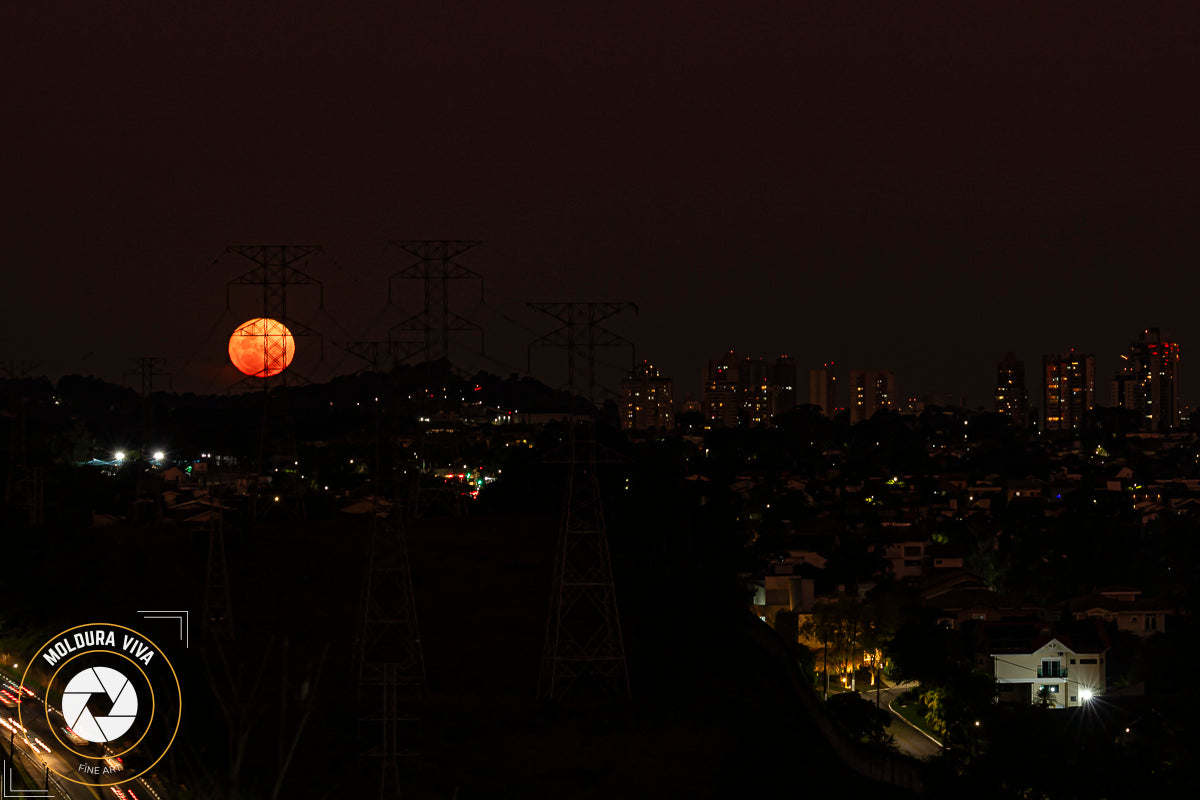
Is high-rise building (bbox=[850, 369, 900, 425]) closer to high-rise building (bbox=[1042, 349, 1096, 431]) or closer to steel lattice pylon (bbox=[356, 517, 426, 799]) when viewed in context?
high-rise building (bbox=[1042, 349, 1096, 431])

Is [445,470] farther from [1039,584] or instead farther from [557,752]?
[557,752]

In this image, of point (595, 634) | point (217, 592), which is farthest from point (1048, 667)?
point (217, 592)

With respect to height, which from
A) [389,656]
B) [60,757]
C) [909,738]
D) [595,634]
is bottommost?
[909,738]

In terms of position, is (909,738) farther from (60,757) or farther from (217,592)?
(60,757)

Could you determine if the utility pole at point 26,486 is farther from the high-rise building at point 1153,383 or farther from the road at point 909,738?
the high-rise building at point 1153,383

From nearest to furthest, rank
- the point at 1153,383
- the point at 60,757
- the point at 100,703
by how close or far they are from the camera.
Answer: the point at 100,703 → the point at 60,757 → the point at 1153,383

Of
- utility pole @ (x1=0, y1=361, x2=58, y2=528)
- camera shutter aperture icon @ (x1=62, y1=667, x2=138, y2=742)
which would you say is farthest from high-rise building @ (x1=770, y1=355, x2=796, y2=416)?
camera shutter aperture icon @ (x1=62, y1=667, x2=138, y2=742)

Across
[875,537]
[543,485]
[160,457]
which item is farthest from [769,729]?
[160,457]

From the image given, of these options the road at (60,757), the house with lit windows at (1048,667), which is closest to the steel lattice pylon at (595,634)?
the road at (60,757)
